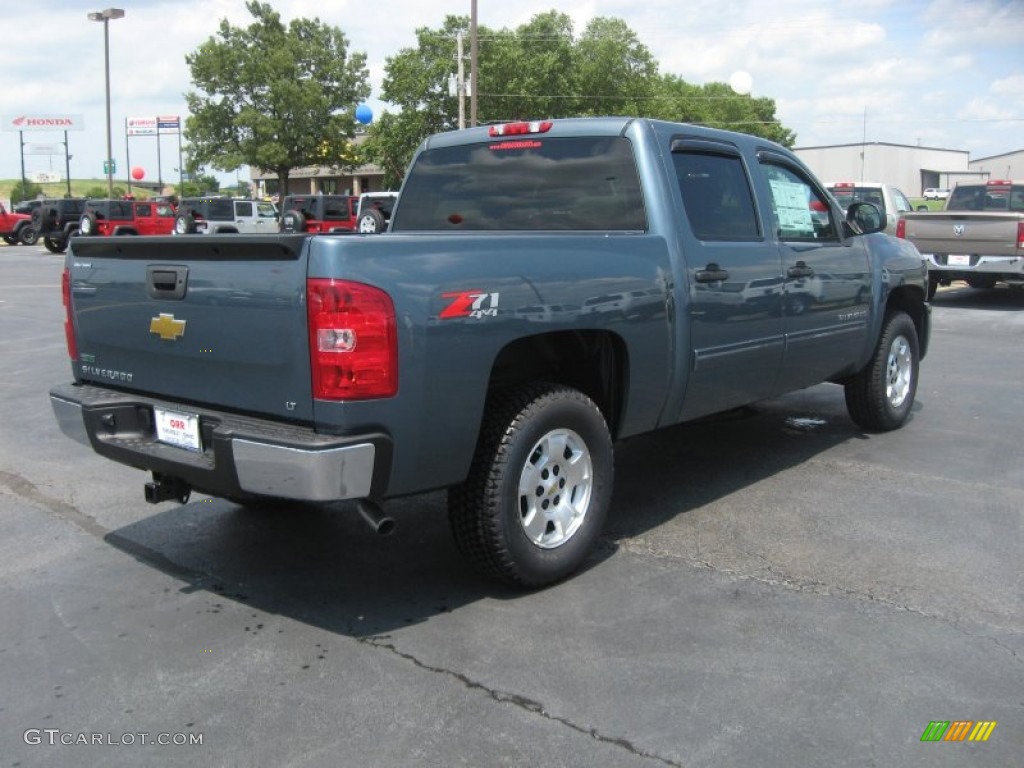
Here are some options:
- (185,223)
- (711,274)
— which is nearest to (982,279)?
(711,274)

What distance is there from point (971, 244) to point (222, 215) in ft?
81.3

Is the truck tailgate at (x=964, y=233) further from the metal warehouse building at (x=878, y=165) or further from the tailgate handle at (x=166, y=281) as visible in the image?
the metal warehouse building at (x=878, y=165)

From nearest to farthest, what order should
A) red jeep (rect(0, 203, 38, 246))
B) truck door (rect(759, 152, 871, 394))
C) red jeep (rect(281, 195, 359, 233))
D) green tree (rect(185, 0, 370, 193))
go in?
1. truck door (rect(759, 152, 871, 394))
2. red jeep (rect(281, 195, 359, 233))
3. red jeep (rect(0, 203, 38, 246))
4. green tree (rect(185, 0, 370, 193))

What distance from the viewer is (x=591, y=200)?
185 inches

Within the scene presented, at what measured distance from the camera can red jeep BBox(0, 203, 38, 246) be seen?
125 ft

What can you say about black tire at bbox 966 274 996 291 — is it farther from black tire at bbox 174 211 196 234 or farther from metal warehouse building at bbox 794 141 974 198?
metal warehouse building at bbox 794 141 974 198

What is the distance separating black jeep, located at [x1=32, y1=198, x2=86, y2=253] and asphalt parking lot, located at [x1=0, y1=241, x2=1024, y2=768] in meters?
30.5

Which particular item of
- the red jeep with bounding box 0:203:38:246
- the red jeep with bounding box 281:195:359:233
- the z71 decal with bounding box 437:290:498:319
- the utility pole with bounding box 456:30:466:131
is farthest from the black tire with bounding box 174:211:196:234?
the z71 decal with bounding box 437:290:498:319

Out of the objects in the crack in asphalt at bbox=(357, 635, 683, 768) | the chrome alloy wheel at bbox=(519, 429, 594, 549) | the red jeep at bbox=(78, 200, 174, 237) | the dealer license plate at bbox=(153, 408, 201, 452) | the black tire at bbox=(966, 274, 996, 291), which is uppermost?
the red jeep at bbox=(78, 200, 174, 237)

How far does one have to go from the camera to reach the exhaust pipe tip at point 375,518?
3.34m

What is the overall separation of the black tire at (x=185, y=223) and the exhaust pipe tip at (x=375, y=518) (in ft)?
91.6

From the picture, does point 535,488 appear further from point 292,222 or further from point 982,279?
point 292,222

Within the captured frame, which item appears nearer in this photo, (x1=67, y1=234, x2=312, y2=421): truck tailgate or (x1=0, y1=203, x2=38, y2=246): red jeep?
(x1=67, y1=234, x2=312, y2=421): truck tailgate

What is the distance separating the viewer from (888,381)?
6617mm
